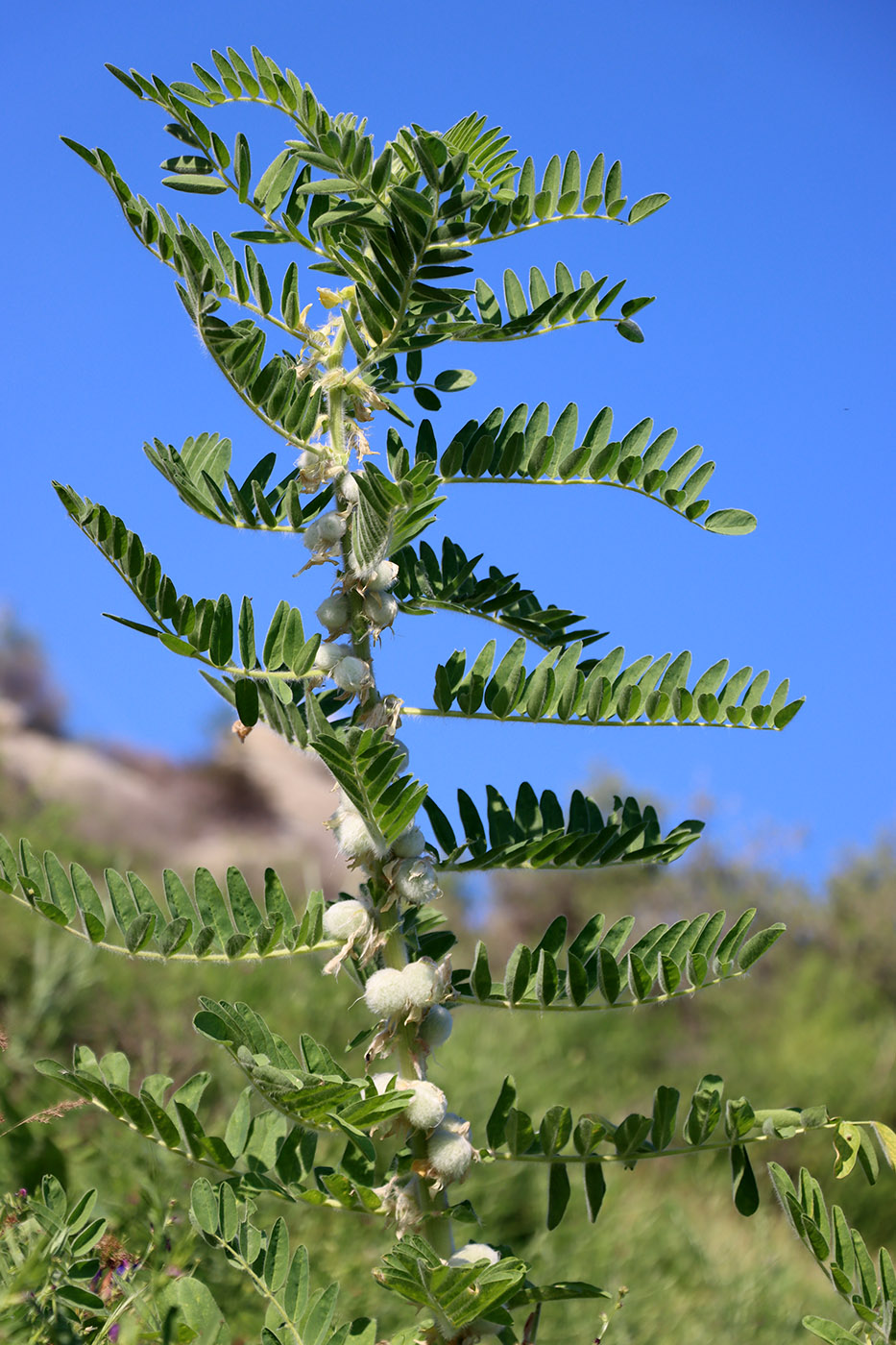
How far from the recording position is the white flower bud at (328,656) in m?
1.46

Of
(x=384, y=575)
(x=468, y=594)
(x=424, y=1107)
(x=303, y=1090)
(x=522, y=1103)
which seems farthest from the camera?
(x=522, y=1103)

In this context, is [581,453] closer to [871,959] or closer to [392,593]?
[392,593]

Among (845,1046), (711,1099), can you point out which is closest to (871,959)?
(845,1046)

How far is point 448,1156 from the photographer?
4.43ft

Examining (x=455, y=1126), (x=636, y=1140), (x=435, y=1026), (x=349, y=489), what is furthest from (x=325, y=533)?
(x=636, y=1140)

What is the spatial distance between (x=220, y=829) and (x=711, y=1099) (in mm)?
15891

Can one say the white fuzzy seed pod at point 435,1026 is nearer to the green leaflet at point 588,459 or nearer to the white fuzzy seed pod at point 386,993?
the white fuzzy seed pod at point 386,993

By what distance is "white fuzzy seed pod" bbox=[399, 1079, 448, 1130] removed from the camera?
1.33 meters

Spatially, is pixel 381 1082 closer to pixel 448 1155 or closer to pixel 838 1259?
pixel 448 1155

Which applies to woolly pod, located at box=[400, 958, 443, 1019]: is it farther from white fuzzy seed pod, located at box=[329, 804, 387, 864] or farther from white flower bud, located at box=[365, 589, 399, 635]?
white flower bud, located at box=[365, 589, 399, 635]

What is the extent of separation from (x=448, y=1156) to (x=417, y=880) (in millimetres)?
335

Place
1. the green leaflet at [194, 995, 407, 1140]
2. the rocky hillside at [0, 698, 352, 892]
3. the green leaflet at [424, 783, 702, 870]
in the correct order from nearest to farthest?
the green leaflet at [194, 995, 407, 1140], the green leaflet at [424, 783, 702, 870], the rocky hillside at [0, 698, 352, 892]

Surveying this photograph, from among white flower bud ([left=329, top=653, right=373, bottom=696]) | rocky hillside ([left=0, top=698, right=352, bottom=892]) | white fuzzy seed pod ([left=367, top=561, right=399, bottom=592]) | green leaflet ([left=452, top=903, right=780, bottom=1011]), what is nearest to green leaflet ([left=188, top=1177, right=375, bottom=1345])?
green leaflet ([left=452, top=903, right=780, bottom=1011])

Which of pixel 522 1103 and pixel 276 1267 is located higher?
pixel 522 1103
